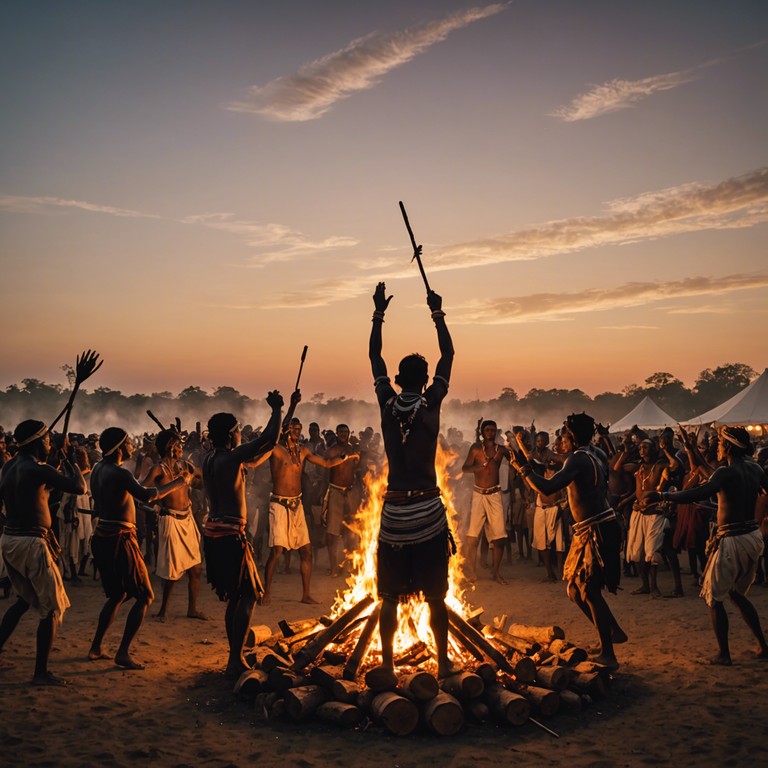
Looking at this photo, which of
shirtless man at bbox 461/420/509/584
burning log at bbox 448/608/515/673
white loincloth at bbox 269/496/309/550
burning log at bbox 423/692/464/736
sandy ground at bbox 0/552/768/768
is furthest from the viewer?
shirtless man at bbox 461/420/509/584

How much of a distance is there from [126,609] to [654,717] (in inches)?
276

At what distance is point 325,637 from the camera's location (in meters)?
6.79

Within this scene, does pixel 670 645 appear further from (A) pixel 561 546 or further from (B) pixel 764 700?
(A) pixel 561 546

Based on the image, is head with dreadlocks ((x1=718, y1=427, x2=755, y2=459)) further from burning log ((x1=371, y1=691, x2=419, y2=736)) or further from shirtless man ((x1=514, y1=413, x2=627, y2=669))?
burning log ((x1=371, y1=691, x2=419, y2=736))

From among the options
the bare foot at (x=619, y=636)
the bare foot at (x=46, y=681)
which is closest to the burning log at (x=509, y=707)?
the bare foot at (x=619, y=636)

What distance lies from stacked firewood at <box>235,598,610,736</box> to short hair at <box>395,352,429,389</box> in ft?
7.40

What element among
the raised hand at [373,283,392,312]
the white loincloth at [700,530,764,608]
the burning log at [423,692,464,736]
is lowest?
the burning log at [423,692,464,736]

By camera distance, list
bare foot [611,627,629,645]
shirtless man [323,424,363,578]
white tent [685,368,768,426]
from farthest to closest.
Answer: white tent [685,368,768,426] < shirtless man [323,424,363,578] < bare foot [611,627,629,645]

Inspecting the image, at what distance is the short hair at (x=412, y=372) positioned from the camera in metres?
5.88

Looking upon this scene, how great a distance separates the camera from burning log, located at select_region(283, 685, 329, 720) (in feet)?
19.0

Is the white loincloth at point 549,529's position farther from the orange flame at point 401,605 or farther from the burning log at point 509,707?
the burning log at point 509,707

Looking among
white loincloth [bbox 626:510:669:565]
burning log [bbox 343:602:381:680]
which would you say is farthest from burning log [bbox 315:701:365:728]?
white loincloth [bbox 626:510:669:565]

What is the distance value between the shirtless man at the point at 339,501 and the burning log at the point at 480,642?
602 centimetres

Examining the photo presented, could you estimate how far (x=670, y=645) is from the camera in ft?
26.3
